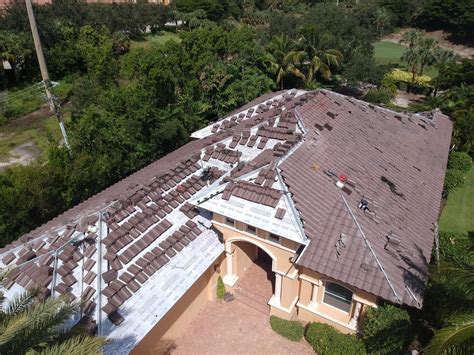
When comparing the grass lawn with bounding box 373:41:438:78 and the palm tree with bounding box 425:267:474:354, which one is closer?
the palm tree with bounding box 425:267:474:354

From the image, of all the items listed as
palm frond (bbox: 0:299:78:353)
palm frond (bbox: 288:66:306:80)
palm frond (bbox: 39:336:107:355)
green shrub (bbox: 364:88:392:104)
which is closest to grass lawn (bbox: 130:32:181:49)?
palm frond (bbox: 288:66:306:80)

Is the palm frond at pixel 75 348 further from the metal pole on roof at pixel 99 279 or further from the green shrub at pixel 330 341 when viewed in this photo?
the green shrub at pixel 330 341

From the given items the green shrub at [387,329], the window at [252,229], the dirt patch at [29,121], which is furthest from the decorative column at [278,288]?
the dirt patch at [29,121]

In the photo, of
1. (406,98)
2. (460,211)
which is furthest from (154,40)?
(460,211)

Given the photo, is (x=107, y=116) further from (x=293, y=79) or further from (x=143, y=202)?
(x=293, y=79)

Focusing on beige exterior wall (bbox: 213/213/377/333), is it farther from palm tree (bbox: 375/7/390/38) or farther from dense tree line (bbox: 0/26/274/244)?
palm tree (bbox: 375/7/390/38)

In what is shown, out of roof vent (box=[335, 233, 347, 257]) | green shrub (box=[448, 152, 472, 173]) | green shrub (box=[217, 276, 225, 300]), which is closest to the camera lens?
roof vent (box=[335, 233, 347, 257])

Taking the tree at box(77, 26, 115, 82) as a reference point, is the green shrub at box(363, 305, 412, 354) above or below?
below

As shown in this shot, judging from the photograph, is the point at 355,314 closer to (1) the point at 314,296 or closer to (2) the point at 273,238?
(1) the point at 314,296
